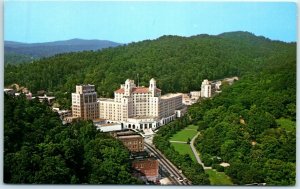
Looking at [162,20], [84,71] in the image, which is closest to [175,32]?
[162,20]

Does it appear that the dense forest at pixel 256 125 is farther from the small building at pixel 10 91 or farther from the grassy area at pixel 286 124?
the small building at pixel 10 91

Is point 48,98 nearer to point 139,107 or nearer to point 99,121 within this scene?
point 99,121

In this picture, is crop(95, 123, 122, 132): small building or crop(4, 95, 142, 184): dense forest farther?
crop(95, 123, 122, 132): small building

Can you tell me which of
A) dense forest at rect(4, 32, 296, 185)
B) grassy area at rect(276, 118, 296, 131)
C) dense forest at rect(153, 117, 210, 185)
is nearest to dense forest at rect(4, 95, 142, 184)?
dense forest at rect(4, 32, 296, 185)

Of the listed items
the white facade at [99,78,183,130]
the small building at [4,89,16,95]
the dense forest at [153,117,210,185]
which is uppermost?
the small building at [4,89,16,95]

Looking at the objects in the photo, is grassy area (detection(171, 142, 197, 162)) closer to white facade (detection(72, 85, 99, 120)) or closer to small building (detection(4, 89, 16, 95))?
white facade (detection(72, 85, 99, 120))

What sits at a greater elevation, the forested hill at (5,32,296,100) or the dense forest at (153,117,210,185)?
the forested hill at (5,32,296,100)
